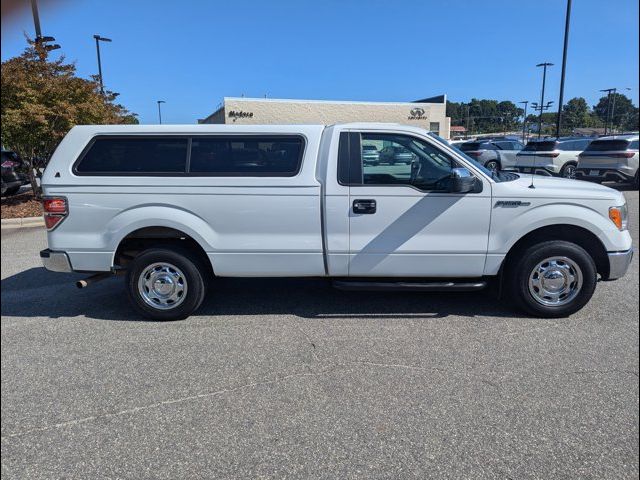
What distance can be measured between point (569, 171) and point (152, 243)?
15.0 m

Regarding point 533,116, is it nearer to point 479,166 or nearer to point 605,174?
point 605,174

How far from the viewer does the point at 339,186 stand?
450 centimetres

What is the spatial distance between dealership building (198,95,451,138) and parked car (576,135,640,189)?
18248mm

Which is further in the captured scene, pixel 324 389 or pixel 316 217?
pixel 316 217

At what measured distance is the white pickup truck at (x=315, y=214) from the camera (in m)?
4.50

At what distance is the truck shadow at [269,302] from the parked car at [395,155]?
1.49 metres

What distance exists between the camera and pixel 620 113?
33.3 meters

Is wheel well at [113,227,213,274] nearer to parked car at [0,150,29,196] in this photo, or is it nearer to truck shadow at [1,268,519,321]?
truck shadow at [1,268,519,321]

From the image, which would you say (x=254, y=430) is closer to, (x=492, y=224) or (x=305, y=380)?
(x=305, y=380)

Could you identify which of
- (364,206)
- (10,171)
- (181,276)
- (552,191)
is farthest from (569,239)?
(10,171)

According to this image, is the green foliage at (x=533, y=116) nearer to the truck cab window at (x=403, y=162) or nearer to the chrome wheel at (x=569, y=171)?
the chrome wheel at (x=569, y=171)

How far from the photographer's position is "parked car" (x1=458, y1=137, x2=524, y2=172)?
19.8 m

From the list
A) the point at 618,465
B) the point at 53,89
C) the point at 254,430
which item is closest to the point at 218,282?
the point at 254,430

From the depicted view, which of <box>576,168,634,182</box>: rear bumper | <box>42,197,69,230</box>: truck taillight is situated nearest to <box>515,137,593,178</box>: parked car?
<box>576,168,634,182</box>: rear bumper
